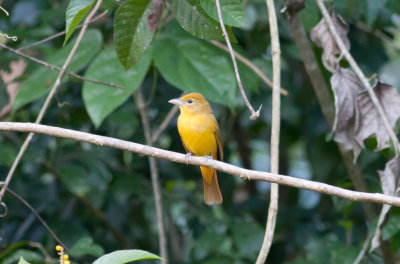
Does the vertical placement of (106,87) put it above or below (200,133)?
above

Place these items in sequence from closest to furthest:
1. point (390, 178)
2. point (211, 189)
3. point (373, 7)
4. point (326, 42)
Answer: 1. point (390, 178)
2. point (326, 42)
3. point (373, 7)
4. point (211, 189)

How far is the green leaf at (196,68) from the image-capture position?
2951 millimetres

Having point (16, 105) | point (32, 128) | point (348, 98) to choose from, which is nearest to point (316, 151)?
point (348, 98)

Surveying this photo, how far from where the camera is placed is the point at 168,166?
465cm

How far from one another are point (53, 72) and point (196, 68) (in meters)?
0.87

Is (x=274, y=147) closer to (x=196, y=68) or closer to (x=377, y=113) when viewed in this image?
(x=377, y=113)

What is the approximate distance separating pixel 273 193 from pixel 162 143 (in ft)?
9.04

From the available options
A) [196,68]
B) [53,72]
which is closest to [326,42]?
[196,68]

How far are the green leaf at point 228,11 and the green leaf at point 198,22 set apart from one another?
0.08m

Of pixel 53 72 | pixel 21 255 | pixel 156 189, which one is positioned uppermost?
pixel 53 72

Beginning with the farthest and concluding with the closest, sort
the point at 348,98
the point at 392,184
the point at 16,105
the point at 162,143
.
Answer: the point at 162,143
the point at 16,105
the point at 348,98
the point at 392,184

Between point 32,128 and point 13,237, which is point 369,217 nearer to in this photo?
point 32,128

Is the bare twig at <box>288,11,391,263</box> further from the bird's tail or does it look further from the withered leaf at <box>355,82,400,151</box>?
the bird's tail

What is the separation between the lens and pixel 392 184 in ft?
8.53
